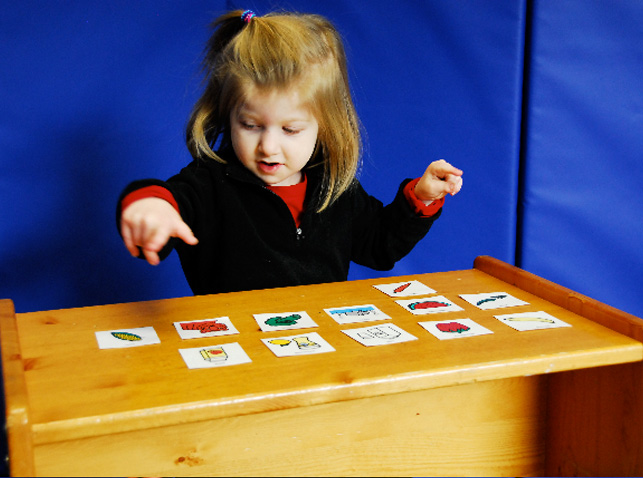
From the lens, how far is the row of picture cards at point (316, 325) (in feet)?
2.79

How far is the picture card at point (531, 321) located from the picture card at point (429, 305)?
0.24ft

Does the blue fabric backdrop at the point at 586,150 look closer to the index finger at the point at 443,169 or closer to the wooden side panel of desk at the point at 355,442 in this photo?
the index finger at the point at 443,169

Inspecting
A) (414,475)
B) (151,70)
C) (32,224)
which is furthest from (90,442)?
(151,70)

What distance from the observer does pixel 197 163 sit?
4.15 feet

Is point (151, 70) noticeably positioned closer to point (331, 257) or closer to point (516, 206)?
point (331, 257)

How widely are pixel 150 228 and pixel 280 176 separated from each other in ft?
1.42

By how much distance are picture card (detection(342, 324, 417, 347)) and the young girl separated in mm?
355

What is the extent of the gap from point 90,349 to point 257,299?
28 centimetres

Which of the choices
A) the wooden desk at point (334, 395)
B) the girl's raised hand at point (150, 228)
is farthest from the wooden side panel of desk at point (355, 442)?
the girl's raised hand at point (150, 228)

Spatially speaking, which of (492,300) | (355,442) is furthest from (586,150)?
(355,442)

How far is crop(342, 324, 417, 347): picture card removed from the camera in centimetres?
89

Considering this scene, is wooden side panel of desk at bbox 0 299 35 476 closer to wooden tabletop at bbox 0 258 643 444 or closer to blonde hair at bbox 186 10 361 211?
wooden tabletop at bbox 0 258 643 444

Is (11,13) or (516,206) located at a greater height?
(11,13)

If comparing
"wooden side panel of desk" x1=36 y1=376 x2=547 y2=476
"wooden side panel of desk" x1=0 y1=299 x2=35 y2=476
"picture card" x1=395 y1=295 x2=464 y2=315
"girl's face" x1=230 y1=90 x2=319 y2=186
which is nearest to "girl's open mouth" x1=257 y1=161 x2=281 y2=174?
"girl's face" x1=230 y1=90 x2=319 y2=186
